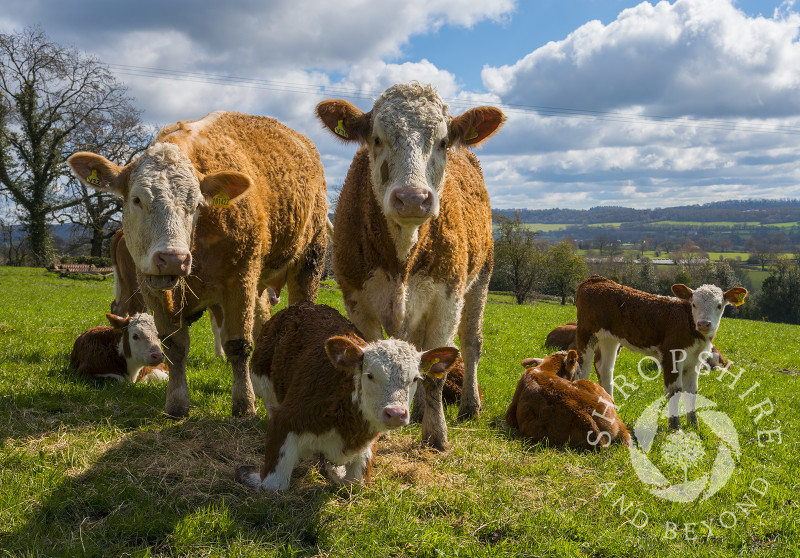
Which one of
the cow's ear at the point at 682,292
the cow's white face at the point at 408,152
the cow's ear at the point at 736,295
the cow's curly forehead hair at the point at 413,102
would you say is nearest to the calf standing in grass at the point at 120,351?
the cow's white face at the point at 408,152

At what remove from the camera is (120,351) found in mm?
7566

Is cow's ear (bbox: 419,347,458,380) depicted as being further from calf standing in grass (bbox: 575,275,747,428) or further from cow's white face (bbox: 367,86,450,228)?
calf standing in grass (bbox: 575,275,747,428)

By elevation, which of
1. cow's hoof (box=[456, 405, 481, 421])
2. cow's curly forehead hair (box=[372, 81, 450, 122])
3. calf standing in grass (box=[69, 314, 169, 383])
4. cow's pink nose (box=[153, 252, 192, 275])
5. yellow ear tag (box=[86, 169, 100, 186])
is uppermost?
cow's curly forehead hair (box=[372, 81, 450, 122])

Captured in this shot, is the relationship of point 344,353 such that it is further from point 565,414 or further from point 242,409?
point 565,414

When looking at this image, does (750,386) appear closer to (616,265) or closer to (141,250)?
(141,250)

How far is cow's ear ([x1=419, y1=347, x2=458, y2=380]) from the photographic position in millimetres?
4219

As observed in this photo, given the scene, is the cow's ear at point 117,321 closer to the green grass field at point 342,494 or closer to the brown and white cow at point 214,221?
the green grass field at point 342,494

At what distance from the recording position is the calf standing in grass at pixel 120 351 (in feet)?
24.2

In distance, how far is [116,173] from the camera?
5176 mm

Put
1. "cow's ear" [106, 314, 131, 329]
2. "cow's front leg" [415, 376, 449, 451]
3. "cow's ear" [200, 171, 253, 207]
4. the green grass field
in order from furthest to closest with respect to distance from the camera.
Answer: "cow's ear" [106, 314, 131, 329], "cow's front leg" [415, 376, 449, 451], "cow's ear" [200, 171, 253, 207], the green grass field

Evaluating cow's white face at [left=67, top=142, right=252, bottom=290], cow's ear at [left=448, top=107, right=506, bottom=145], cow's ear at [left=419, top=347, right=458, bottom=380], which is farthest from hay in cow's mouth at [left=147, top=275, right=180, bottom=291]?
cow's ear at [left=448, top=107, right=506, bottom=145]

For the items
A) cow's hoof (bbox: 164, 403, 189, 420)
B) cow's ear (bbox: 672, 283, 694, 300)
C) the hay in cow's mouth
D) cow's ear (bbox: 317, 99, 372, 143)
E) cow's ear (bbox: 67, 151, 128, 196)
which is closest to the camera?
the hay in cow's mouth

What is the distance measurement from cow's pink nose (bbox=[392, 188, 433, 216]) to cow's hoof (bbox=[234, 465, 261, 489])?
7.41 feet

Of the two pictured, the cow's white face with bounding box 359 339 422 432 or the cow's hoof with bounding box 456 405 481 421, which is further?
the cow's hoof with bounding box 456 405 481 421
